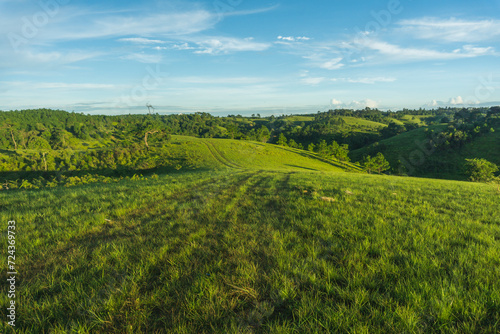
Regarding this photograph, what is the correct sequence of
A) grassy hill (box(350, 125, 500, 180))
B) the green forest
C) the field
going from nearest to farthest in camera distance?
the field, the green forest, grassy hill (box(350, 125, 500, 180))

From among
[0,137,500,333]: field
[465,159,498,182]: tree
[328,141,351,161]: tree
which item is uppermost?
[0,137,500,333]: field

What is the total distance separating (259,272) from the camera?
362 cm

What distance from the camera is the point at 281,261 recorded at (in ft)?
12.7

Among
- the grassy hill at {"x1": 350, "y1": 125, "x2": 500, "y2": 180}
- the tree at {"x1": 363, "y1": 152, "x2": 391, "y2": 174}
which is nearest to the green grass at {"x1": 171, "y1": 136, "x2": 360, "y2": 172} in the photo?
the tree at {"x1": 363, "y1": 152, "x2": 391, "y2": 174}

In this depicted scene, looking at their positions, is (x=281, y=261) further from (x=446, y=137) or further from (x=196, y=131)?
(x=196, y=131)

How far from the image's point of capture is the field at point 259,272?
258cm

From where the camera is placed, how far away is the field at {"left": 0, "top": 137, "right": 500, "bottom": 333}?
8.47 ft

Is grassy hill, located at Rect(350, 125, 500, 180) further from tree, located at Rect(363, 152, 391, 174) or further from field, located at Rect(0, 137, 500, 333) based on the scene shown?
field, located at Rect(0, 137, 500, 333)

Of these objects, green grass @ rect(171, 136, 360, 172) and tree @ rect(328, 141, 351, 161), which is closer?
green grass @ rect(171, 136, 360, 172)

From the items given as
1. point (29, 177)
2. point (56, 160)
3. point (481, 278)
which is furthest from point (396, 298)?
point (56, 160)

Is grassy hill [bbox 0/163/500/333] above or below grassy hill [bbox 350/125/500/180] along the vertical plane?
above

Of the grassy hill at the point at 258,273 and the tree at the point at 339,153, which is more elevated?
the grassy hill at the point at 258,273

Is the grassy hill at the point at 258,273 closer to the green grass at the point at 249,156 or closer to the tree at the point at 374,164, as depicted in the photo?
the green grass at the point at 249,156

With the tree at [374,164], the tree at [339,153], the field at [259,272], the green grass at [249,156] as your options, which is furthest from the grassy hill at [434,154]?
the field at [259,272]
